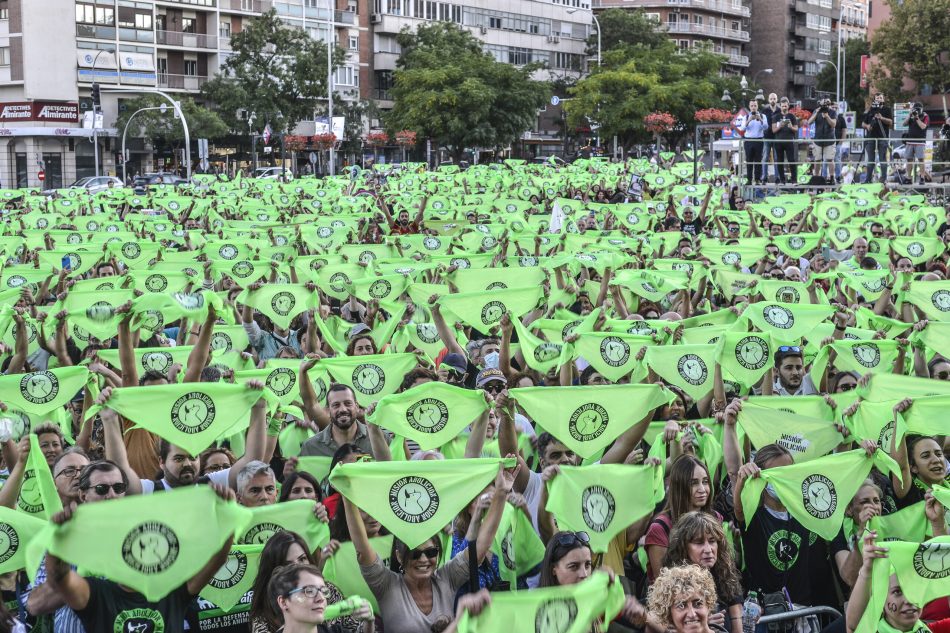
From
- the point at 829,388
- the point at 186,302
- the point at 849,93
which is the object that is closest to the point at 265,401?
the point at 186,302

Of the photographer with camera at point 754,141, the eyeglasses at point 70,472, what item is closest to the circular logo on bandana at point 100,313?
the eyeglasses at point 70,472

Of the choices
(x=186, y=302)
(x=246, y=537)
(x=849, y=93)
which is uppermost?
(x=849, y=93)

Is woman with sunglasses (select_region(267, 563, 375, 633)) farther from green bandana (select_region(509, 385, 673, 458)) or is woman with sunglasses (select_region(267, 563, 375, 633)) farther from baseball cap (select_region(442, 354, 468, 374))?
baseball cap (select_region(442, 354, 468, 374))

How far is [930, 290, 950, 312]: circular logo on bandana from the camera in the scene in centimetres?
1305

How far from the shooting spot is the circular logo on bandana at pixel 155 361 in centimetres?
1084

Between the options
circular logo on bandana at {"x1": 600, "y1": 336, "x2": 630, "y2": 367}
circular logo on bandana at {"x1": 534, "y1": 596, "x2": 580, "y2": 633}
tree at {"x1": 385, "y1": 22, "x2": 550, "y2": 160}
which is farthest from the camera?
tree at {"x1": 385, "y1": 22, "x2": 550, "y2": 160}

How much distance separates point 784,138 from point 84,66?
50.8 metres

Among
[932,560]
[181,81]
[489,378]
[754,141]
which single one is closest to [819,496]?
[932,560]

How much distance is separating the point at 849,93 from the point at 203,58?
177ft

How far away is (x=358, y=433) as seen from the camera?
9000mm

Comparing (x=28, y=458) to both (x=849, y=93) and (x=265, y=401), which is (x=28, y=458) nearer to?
(x=265, y=401)

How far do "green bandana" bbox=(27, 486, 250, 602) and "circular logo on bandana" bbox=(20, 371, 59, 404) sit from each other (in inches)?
152

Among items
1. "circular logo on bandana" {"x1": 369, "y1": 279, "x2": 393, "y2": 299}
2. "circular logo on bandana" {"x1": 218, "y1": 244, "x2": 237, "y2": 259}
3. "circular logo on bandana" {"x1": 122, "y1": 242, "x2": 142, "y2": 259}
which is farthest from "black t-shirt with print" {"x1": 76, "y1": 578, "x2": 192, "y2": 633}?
"circular logo on bandana" {"x1": 122, "y1": 242, "x2": 142, "y2": 259}

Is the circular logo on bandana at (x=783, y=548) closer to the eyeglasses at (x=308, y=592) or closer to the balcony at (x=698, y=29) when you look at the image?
the eyeglasses at (x=308, y=592)
